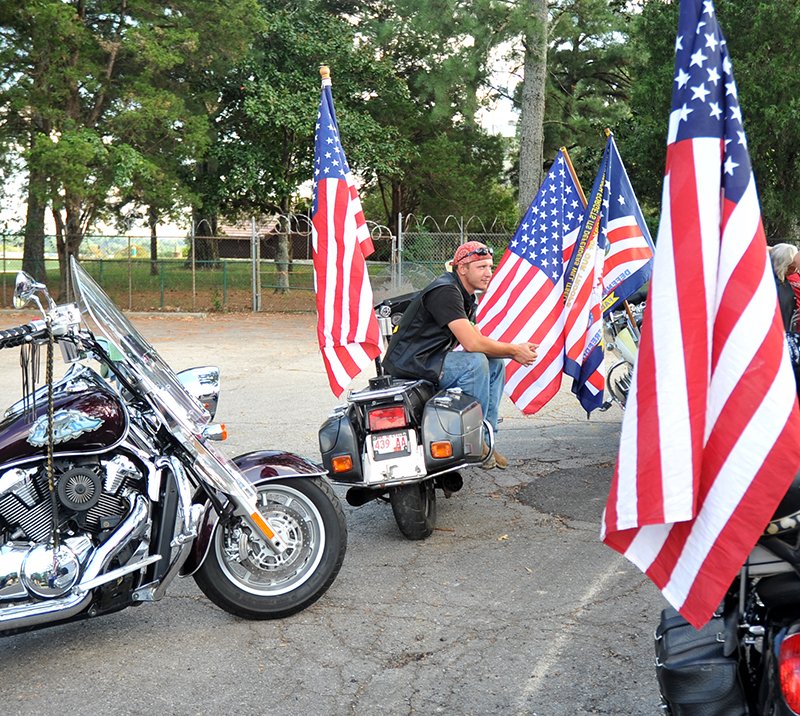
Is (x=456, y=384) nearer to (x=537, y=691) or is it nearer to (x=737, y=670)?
(x=537, y=691)

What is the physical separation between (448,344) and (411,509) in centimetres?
109

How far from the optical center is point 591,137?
104ft

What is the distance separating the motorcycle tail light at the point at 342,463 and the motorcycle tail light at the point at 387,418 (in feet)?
0.71

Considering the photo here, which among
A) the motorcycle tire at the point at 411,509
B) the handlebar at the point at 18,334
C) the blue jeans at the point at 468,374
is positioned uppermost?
the handlebar at the point at 18,334

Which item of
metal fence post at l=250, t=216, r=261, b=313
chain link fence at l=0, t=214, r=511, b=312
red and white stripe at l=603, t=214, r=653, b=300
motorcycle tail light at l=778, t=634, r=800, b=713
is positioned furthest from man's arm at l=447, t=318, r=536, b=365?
metal fence post at l=250, t=216, r=261, b=313

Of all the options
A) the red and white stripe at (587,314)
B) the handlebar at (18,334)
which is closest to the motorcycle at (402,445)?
the red and white stripe at (587,314)

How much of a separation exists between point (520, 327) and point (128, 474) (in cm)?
374

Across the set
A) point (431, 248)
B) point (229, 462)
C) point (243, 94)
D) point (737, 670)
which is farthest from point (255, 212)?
point (737, 670)

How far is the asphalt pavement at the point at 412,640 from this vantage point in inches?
146

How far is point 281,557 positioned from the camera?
4414 millimetres

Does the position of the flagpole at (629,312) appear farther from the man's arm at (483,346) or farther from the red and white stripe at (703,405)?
the red and white stripe at (703,405)

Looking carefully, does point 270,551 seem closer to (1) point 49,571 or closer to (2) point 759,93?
(1) point 49,571

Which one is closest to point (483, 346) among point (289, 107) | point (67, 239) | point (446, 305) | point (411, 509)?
point (446, 305)

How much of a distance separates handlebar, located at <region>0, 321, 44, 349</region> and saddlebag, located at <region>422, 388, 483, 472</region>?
89.7 inches
